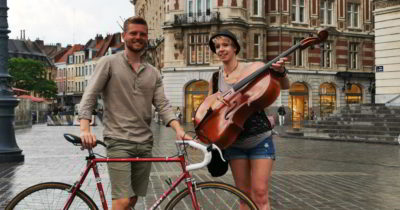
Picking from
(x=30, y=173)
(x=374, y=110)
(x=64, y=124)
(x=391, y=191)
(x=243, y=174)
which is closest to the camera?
(x=243, y=174)

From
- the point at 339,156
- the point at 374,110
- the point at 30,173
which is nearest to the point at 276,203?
the point at 30,173

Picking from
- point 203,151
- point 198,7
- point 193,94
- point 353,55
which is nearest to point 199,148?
point 203,151

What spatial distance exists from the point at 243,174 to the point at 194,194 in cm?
77

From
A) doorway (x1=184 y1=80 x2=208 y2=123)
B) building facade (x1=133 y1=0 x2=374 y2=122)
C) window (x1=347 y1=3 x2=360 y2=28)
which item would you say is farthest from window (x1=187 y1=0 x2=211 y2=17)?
window (x1=347 y1=3 x2=360 y2=28)

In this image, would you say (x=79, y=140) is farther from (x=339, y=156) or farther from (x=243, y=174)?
(x=339, y=156)

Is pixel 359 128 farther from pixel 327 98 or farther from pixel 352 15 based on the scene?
pixel 352 15

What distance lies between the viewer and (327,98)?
4503 cm

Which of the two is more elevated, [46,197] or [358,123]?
[46,197]

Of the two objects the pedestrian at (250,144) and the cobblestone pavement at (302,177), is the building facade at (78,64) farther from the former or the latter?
the pedestrian at (250,144)

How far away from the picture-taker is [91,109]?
4.21 meters

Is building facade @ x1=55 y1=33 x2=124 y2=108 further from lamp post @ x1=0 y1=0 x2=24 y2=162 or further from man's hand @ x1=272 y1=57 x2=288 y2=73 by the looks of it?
man's hand @ x1=272 y1=57 x2=288 y2=73

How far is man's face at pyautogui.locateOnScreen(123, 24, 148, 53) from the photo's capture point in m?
4.23

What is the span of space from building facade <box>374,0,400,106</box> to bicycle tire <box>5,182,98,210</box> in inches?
844

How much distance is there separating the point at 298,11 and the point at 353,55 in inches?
263
